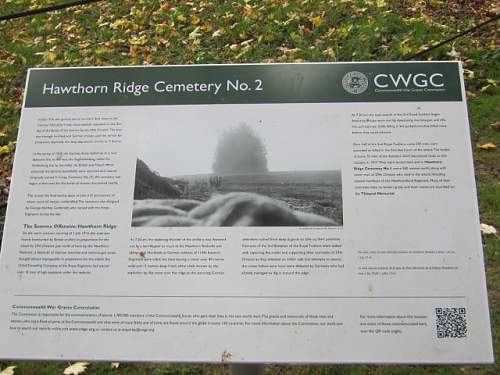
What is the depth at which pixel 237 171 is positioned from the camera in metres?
2.12

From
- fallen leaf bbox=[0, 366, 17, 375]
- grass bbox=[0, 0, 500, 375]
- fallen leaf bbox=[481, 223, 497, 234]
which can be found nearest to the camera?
fallen leaf bbox=[0, 366, 17, 375]

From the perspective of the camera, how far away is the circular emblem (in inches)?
87.4

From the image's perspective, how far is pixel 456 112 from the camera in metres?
2.18

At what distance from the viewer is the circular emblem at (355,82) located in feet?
7.28

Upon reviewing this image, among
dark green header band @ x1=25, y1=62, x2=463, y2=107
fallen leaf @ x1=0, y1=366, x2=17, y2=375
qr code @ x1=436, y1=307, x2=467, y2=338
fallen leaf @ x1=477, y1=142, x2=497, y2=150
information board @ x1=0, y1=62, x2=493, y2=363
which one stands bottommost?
fallen leaf @ x1=0, y1=366, x2=17, y2=375

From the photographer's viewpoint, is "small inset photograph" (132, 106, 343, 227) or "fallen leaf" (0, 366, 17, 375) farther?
"fallen leaf" (0, 366, 17, 375)

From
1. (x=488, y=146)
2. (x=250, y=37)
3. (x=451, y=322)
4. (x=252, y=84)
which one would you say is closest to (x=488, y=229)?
(x=488, y=146)

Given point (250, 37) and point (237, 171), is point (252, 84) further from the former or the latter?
point (250, 37)

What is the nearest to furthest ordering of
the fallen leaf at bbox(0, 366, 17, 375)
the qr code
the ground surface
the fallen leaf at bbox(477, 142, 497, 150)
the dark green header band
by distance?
the qr code → the ground surface → the dark green header band → the fallen leaf at bbox(0, 366, 17, 375) → the fallen leaf at bbox(477, 142, 497, 150)

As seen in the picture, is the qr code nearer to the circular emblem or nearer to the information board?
the information board

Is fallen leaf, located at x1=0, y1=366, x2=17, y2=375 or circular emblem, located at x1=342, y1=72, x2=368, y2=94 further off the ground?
circular emblem, located at x1=342, y1=72, x2=368, y2=94

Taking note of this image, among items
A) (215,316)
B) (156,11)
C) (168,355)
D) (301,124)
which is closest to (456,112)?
(301,124)

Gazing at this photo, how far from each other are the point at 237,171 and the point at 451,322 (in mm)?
948

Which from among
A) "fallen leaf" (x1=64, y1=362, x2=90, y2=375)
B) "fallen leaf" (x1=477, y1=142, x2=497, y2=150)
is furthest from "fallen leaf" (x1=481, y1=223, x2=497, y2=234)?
"fallen leaf" (x1=64, y1=362, x2=90, y2=375)
